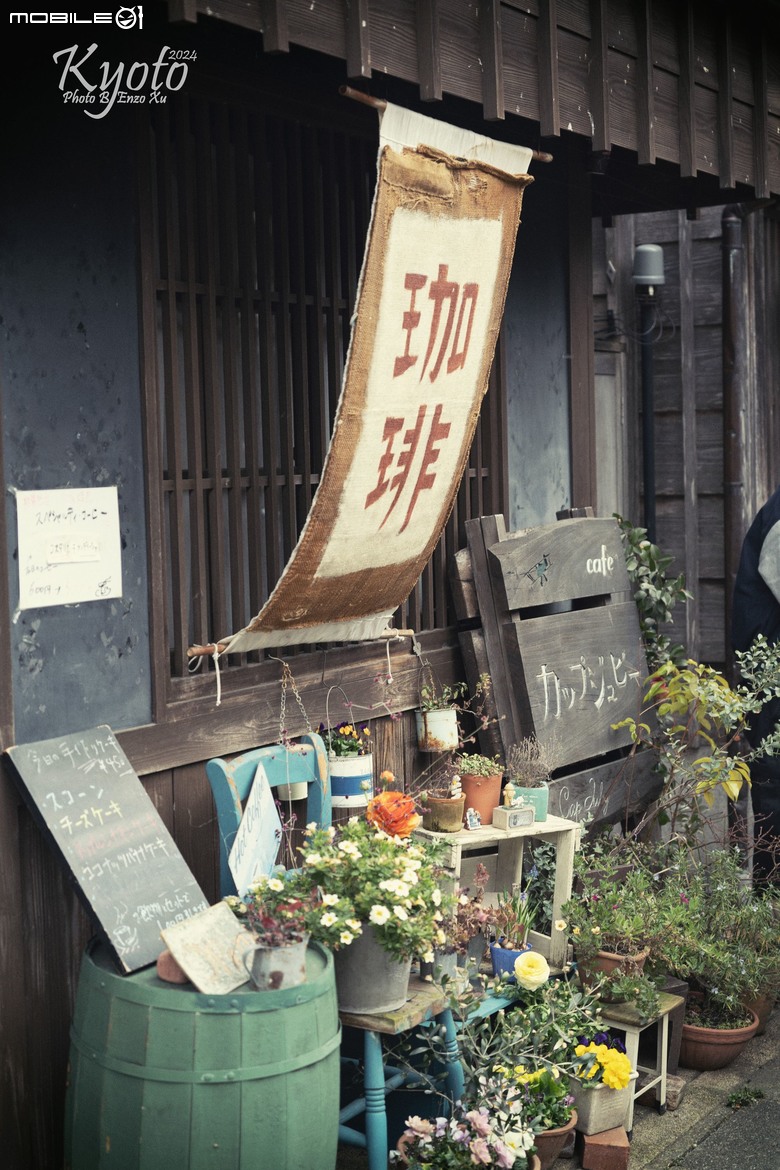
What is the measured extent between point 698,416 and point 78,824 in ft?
19.6

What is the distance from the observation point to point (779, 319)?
9.35m

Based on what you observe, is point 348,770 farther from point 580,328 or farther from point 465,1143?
point 580,328

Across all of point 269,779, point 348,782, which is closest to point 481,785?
point 348,782

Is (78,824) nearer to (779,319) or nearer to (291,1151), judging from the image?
(291,1151)

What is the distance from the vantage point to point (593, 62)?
4734mm

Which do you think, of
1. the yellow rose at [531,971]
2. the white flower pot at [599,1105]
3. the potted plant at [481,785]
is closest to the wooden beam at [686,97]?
the potted plant at [481,785]

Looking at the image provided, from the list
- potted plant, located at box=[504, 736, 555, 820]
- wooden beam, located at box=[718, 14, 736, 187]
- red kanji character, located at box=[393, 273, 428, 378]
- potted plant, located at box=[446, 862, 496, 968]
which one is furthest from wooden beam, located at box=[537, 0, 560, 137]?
potted plant, located at box=[446, 862, 496, 968]

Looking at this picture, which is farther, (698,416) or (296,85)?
(698,416)

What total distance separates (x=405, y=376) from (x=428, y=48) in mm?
985

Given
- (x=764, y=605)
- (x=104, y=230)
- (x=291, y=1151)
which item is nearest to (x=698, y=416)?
(x=764, y=605)

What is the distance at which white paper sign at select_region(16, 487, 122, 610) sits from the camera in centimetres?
384

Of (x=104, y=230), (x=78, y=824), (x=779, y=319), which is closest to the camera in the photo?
(x=78, y=824)

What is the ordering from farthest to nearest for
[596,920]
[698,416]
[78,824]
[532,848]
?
[698,416] < [532,848] < [596,920] < [78,824]

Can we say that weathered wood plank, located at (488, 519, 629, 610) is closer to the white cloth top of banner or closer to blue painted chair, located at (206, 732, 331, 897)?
blue painted chair, located at (206, 732, 331, 897)
